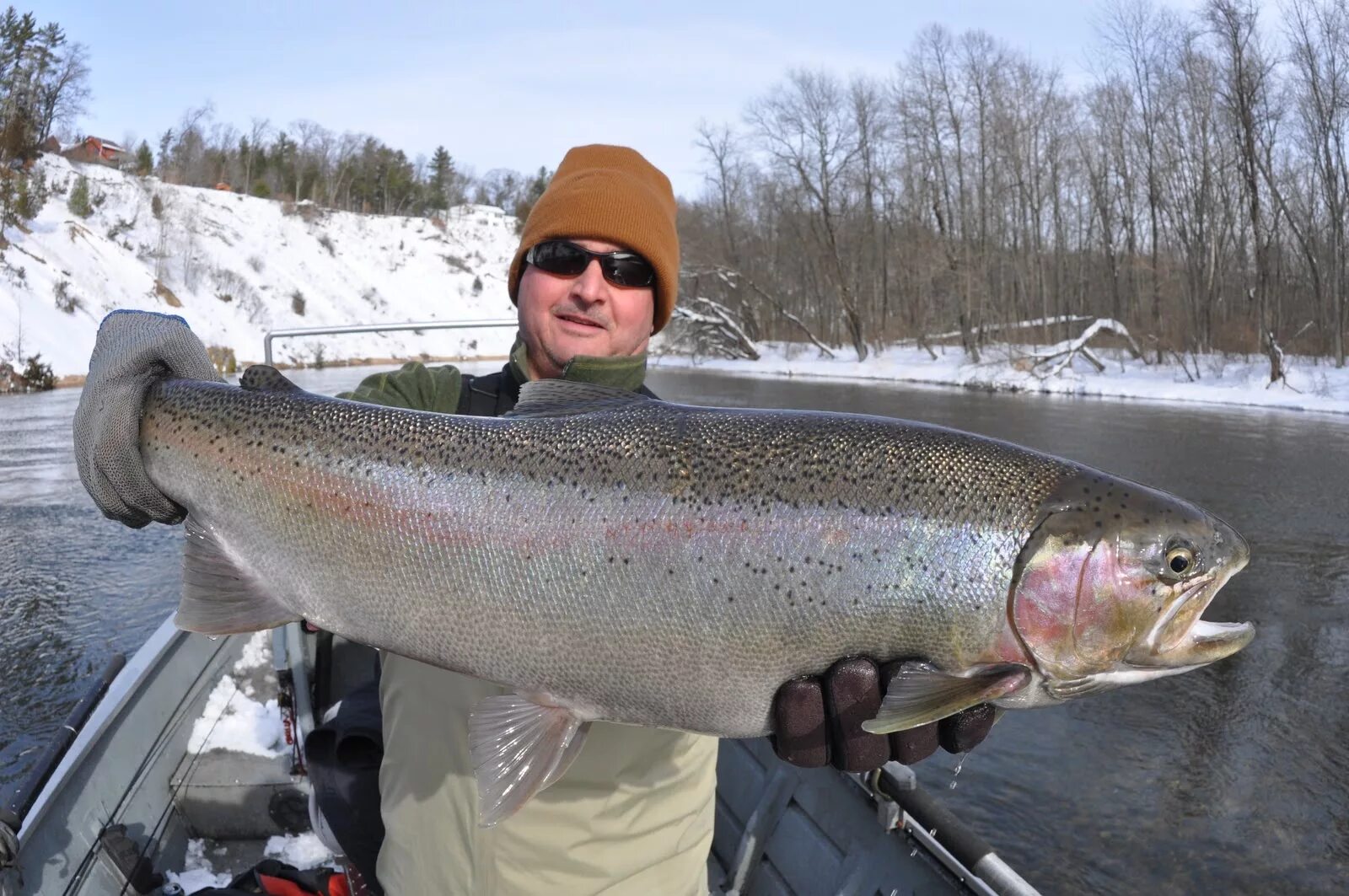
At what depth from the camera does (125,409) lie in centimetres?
211

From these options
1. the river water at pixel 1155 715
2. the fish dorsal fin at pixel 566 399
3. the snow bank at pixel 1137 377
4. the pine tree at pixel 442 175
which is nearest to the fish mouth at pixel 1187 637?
the fish dorsal fin at pixel 566 399

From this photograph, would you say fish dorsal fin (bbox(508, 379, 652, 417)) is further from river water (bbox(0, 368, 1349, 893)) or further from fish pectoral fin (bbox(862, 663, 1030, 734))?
river water (bbox(0, 368, 1349, 893))

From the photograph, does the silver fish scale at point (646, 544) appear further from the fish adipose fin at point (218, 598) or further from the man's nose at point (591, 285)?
the man's nose at point (591, 285)

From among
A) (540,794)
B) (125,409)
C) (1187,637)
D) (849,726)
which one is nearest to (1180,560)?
(1187,637)

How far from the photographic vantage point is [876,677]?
187 centimetres

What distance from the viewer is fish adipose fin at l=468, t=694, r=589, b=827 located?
1.90 metres

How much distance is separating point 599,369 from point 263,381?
0.89 meters

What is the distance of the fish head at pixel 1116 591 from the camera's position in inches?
72.5

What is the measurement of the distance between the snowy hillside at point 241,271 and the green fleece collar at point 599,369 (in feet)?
72.2

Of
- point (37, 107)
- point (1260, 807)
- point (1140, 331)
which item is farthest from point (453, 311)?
point (1260, 807)

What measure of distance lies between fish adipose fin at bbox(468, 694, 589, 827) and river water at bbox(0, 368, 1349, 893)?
15.1ft

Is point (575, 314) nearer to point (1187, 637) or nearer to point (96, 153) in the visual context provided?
point (1187, 637)

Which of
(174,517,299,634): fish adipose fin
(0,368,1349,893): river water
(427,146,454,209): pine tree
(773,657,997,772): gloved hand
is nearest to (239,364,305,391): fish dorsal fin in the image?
(174,517,299,634): fish adipose fin

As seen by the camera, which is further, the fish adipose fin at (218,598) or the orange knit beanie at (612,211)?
the orange knit beanie at (612,211)
